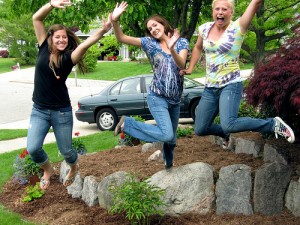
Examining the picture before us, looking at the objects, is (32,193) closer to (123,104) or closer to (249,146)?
(249,146)

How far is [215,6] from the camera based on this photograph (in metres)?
5.11

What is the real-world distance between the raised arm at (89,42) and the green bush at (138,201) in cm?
141

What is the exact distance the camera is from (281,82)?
185 inches

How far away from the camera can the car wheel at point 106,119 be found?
13.5m

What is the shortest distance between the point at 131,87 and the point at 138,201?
8.73m

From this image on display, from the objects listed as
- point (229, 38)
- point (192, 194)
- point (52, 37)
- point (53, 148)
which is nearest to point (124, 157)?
point (192, 194)

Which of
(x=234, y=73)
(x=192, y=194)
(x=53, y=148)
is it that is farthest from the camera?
(x=53, y=148)

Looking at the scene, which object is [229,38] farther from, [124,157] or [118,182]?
[124,157]

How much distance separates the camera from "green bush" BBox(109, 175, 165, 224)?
506cm

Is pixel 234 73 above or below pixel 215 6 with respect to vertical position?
below

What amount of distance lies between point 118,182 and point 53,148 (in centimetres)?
514

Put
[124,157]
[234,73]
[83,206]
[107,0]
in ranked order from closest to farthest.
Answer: [234,73], [83,206], [124,157], [107,0]

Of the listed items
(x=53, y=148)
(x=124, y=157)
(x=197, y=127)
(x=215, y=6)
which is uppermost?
(x=215, y=6)

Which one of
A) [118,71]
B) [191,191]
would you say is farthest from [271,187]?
[118,71]
